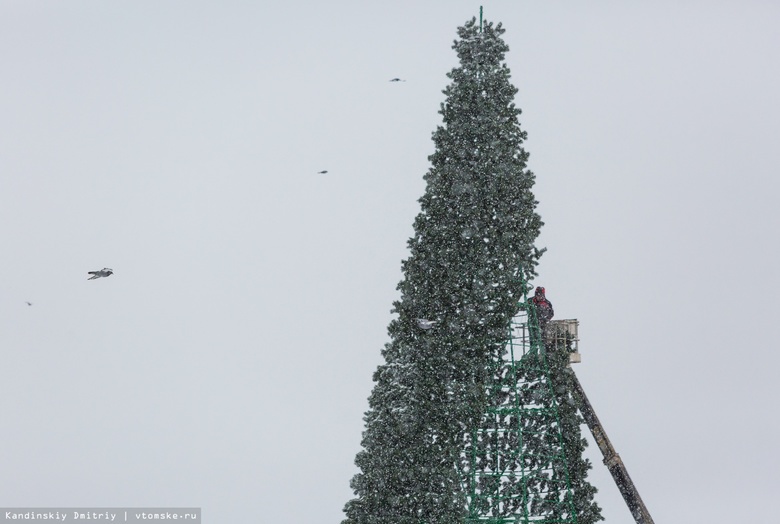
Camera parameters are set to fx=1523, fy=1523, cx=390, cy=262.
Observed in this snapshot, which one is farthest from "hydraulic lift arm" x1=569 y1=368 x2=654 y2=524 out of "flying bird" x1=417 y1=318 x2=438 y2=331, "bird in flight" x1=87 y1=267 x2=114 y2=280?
"bird in flight" x1=87 y1=267 x2=114 y2=280

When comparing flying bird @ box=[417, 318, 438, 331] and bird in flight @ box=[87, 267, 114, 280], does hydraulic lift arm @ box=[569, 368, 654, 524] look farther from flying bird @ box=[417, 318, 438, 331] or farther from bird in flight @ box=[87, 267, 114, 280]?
bird in flight @ box=[87, 267, 114, 280]

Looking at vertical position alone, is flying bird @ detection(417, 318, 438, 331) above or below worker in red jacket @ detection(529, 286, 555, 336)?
below

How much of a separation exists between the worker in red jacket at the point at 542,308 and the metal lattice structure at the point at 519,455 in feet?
6.59

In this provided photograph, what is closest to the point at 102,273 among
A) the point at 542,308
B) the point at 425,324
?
the point at 425,324

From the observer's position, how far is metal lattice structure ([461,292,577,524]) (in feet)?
128

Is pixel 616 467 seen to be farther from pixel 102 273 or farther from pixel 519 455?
pixel 102 273

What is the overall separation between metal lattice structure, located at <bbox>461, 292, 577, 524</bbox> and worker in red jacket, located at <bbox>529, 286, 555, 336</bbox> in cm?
201

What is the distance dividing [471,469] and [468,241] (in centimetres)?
584

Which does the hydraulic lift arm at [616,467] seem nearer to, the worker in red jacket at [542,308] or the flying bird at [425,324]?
the worker in red jacket at [542,308]

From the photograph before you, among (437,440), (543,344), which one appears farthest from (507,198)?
(437,440)

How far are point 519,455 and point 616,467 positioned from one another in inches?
231

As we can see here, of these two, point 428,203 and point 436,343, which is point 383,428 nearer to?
point 436,343

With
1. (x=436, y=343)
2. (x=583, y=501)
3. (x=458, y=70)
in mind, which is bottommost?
(x=583, y=501)

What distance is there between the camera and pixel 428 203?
39469 millimetres
